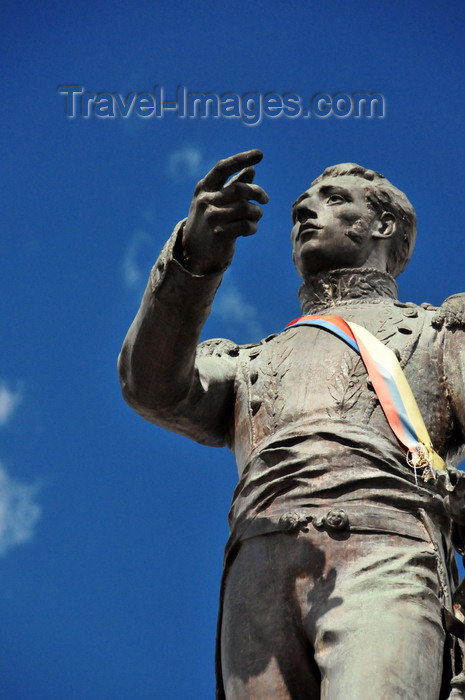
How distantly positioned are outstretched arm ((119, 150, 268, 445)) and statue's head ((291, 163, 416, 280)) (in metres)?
1.10

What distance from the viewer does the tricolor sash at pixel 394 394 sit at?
9.38 m

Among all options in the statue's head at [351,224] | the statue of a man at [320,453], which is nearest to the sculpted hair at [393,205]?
the statue's head at [351,224]

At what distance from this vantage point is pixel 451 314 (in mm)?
10367

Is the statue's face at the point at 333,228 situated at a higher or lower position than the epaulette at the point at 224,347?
higher

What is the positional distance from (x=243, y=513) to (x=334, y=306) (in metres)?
2.21

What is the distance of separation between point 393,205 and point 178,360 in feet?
8.40

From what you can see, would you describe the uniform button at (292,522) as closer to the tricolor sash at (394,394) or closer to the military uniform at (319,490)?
the military uniform at (319,490)

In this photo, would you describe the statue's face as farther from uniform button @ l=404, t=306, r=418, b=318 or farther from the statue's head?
uniform button @ l=404, t=306, r=418, b=318

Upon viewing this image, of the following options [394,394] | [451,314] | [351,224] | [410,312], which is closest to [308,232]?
[351,224]

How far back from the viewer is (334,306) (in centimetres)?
1105

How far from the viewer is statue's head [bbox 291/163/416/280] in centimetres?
1112

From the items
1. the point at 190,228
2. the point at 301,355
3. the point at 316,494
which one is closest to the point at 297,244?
the point at 301,355

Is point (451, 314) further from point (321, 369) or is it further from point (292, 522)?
point (292, 522)

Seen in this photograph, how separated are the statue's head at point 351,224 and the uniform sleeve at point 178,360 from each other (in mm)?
1011
